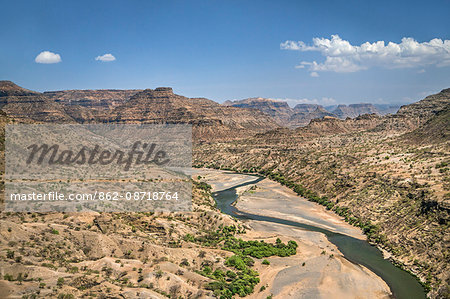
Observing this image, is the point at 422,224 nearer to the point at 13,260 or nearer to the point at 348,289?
the point at 348,289
